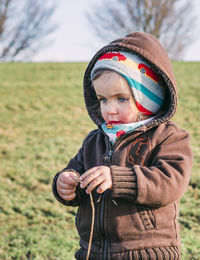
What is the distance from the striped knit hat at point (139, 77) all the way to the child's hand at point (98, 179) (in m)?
0.44

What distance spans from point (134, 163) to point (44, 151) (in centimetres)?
393

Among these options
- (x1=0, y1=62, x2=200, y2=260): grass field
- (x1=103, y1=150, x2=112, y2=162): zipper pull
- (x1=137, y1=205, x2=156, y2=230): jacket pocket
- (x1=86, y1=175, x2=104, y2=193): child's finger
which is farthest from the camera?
(x1=0, y1=62, x2=200, y2=260): grass field

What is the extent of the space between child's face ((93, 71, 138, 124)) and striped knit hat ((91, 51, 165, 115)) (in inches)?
A: 1.2

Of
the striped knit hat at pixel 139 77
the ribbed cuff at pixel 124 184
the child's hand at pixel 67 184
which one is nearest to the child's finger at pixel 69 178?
the child's hand at pixel 67 184

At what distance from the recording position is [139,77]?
179cm

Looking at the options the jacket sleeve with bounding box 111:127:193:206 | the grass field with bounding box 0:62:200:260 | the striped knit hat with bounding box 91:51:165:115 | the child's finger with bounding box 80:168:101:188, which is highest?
the striped knit hat with bounding box 91:51:165:115

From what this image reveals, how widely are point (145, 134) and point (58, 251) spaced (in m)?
1.57

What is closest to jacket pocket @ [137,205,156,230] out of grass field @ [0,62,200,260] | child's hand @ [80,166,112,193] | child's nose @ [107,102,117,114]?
child's hand @ [80,166,112,193]

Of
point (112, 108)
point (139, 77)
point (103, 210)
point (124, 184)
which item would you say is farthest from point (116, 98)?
point (103, 210)

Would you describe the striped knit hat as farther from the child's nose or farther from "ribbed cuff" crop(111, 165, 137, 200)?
"ribbed cuff" crop(111, 165, 137, 200)

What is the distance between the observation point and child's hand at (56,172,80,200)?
1.85 metres

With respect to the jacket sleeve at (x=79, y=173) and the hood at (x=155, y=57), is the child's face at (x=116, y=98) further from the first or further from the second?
the jacket sleeve at (x=79, y=173)

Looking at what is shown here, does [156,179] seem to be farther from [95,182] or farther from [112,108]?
[112,108]

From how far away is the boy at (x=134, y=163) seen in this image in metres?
1.62
